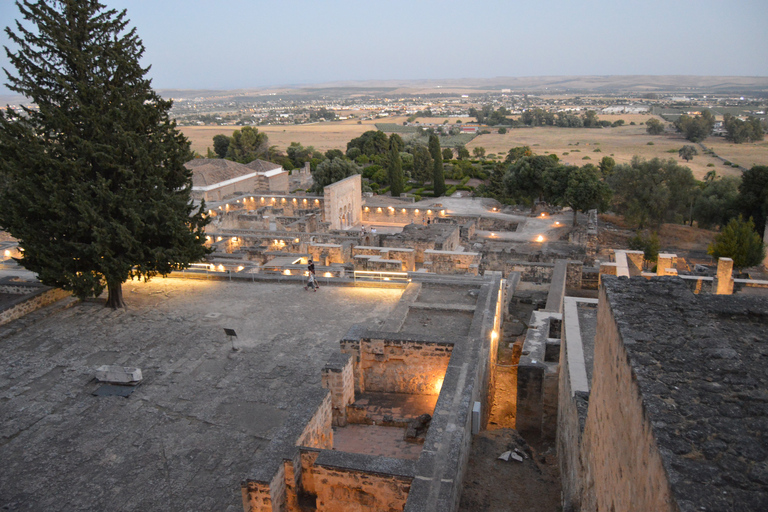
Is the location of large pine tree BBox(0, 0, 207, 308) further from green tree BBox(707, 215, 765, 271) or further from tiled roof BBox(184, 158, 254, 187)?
tiled roof BBox(184, 158, 254, 187)

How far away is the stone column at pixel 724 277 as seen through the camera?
15.2 meters

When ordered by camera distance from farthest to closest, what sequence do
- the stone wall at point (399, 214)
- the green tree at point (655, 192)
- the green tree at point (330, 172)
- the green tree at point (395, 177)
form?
the green tree at point (395, 177), the green tree at point (330, 172), the stone wall at point (399, 214), the green tree at point (655, 192)

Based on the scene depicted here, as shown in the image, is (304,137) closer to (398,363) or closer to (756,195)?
(756,195)

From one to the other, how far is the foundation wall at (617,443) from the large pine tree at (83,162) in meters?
9.39

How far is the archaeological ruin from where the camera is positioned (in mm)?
3826

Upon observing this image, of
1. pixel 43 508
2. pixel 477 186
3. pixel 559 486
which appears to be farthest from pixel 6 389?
pixel 477 186

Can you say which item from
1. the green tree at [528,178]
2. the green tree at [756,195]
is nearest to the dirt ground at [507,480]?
the green tree at [756,195]

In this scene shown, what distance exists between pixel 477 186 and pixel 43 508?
42.6m

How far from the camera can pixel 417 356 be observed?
9273 mm

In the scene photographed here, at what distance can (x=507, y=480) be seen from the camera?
736cm

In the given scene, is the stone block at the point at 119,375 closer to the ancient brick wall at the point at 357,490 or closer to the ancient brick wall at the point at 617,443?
the ancient brick wall at the point at 357,490

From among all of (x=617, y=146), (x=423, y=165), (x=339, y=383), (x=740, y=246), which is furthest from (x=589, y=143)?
(x=339, y=383)

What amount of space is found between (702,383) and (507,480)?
13.7ft

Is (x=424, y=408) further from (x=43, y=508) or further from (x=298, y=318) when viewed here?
(x=43, y=508)
